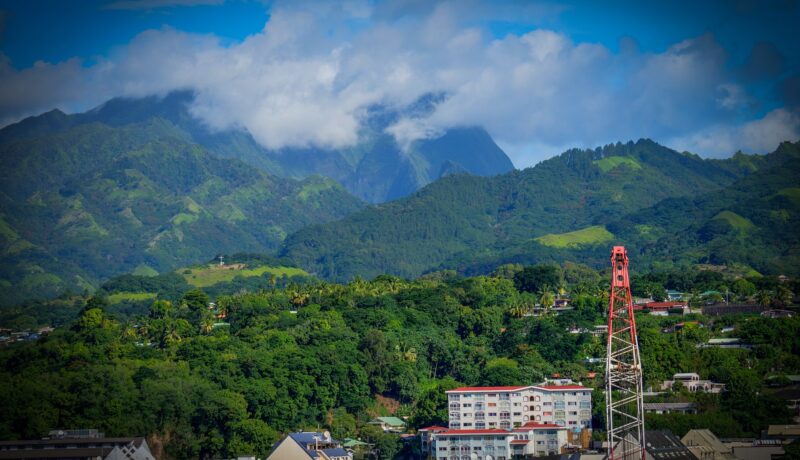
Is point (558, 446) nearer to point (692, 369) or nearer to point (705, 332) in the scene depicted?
point (692, 369)

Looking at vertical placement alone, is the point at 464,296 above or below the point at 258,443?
above

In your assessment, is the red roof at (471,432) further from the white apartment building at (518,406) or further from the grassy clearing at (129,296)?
the grassy clearing at (129,296)

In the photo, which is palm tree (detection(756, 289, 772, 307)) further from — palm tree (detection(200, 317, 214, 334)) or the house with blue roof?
the house with blue roof

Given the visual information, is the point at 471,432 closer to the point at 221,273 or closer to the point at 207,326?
the point at 207,326

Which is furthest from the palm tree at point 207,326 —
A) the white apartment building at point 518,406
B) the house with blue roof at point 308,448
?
the house with blue roof at point 308,448

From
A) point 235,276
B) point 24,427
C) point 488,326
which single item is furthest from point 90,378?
point 235,276
